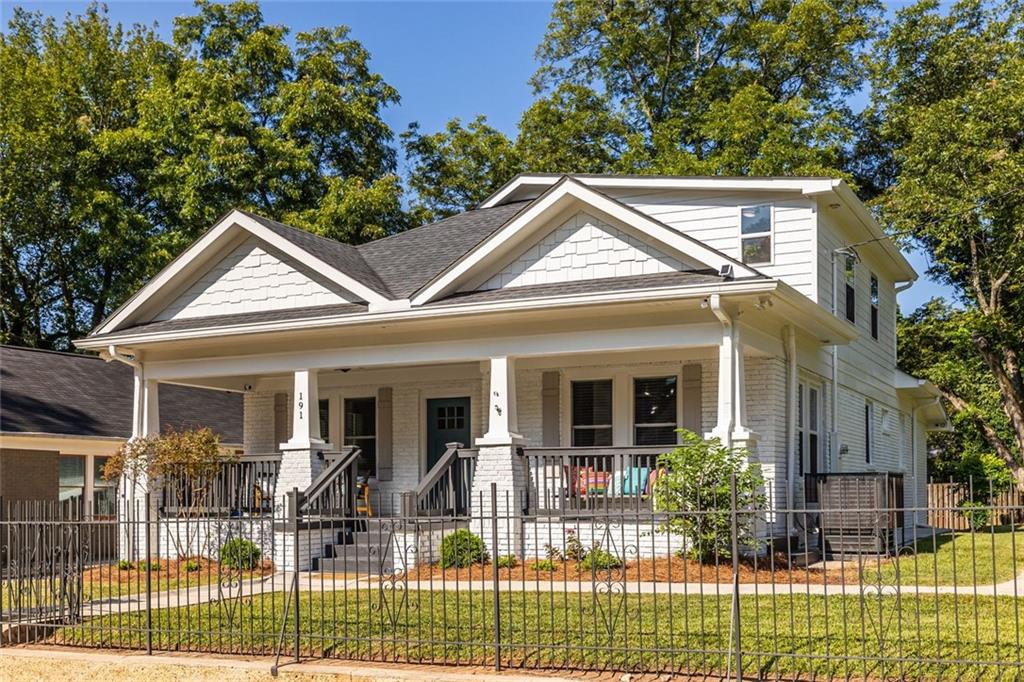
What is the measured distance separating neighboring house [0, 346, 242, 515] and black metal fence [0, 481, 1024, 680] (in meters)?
6.82

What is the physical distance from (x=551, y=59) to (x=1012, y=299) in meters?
18.5

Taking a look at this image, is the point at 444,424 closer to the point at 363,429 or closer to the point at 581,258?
the point at 363,429

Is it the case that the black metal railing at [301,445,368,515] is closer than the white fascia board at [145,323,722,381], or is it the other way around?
the white fascia board at [145,323,722,381]

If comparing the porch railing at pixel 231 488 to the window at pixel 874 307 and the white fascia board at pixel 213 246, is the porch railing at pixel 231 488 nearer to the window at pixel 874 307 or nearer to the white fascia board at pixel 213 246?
the white fascia board at pixel 213 246

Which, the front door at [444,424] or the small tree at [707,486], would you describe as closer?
the small tree at [707,486]

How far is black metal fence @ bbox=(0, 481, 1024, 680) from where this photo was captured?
902cm

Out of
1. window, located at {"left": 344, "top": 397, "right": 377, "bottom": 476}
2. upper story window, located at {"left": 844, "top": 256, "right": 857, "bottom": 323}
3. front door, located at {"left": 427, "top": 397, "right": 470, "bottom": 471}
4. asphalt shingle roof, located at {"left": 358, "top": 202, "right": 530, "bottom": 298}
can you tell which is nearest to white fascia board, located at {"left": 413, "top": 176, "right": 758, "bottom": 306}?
asphalt shingle roof, located at {"left": 358, "top": 202, "right": 530, "bottom": 298}

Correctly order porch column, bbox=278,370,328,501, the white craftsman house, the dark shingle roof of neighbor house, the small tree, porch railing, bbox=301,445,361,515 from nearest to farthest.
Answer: the small tree < the white craftsman house < porch railing, bbox=301,445,361,515 < porch column, bbox=278,370,328,501 < the dark shingle roof of neighbor house

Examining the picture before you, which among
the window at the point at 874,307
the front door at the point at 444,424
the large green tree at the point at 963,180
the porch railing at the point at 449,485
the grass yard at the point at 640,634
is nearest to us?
the grass yard at the point at 640,634

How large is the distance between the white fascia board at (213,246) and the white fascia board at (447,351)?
1064 mm

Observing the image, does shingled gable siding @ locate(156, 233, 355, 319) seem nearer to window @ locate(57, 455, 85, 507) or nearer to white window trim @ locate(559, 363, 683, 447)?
white window trim @ locate(559, 363, 683, 447)

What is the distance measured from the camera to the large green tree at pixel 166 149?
35594mm

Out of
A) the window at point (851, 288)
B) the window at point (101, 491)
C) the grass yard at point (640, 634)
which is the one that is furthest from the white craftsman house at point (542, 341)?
the grass yard at point (640, 634)

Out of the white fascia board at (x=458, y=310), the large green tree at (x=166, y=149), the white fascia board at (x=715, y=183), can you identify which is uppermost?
the large green tree at (x=166, y=149)
